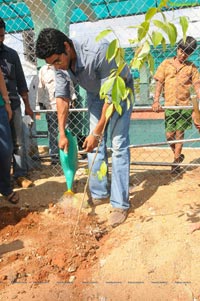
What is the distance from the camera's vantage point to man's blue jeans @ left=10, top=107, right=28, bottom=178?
3.64 m

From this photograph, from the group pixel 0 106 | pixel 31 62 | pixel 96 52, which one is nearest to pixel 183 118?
pixel 96 52

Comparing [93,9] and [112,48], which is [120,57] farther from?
[93,9]

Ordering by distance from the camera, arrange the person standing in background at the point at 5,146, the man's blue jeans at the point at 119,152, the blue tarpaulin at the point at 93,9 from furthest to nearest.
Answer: the blue tarpaulin at the point at 93,9 < the person standing in background at the point at 5,146 < the man's blue jeans at the point at 119,152

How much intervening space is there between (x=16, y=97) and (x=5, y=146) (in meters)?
0.73

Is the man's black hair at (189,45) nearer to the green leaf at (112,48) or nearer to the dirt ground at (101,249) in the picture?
the dirt ground at (101,249)

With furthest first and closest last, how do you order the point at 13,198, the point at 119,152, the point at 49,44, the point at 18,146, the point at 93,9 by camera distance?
the point at 93,9 → the point at 18,146 → the point at 13,198 → the point at 119,152 → the point at 49,44

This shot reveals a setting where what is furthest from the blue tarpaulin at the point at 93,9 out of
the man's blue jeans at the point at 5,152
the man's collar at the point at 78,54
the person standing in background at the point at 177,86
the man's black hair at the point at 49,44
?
the man's black hair at the point at 49,44

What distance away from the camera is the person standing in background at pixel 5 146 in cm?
312

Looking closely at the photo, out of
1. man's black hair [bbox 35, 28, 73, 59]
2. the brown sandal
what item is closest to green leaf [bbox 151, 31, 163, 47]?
man's black hair [bbox 35, 28, 73, 59]

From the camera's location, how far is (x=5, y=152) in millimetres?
3174

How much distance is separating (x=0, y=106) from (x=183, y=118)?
7.15 ft

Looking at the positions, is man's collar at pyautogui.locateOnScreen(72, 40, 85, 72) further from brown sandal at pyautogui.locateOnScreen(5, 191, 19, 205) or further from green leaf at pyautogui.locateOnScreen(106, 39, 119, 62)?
brown sandal at pyautogui.locateOnScreen(5, 191, 19, 205)

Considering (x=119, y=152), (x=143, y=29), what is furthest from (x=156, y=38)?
(x=119, y=152)

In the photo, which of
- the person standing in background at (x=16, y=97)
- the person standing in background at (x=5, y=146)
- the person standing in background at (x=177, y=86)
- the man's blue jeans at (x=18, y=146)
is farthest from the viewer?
the person standing in background at (x=177, y=86)
